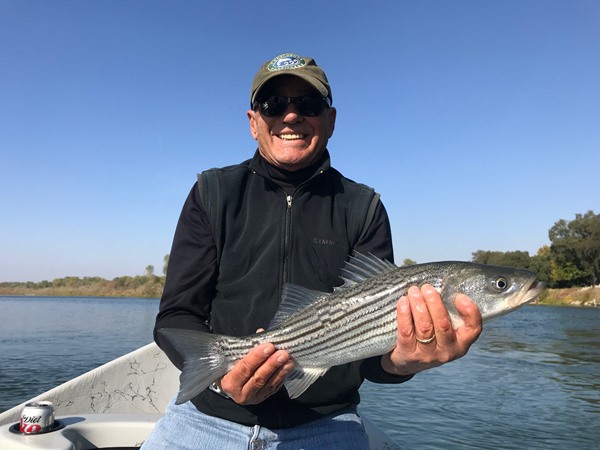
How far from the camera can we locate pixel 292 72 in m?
4.08

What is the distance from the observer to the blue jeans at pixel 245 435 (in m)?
3.52

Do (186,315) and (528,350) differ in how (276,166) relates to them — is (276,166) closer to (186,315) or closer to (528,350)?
(186,315)

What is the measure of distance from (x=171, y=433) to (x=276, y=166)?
7.94 ft

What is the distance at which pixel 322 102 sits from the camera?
4.25m

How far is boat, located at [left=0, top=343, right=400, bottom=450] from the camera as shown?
4.66 meters

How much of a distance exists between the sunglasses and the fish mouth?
225 cm

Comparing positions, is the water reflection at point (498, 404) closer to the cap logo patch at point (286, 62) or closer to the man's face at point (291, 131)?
the man's face at point (291, 131)

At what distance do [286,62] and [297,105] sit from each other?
40 centimetres

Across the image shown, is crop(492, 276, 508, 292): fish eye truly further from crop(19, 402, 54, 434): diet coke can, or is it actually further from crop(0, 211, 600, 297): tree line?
crop(0, 211, 600, 297): tree line

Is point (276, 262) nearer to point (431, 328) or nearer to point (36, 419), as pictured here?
point (431, 328)

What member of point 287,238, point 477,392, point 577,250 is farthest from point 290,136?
point 577,250

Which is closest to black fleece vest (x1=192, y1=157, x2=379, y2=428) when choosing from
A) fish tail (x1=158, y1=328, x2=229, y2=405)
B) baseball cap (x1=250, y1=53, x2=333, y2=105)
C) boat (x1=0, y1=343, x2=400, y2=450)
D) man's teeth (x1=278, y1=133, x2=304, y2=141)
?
man's teeth (x1=278, y1=133, x2=304, y2=141)

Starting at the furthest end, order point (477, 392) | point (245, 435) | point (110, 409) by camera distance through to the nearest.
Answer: point (477, 392), point (110, 409), point (245, 435)

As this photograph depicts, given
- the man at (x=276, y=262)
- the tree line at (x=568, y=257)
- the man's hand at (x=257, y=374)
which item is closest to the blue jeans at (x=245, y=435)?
the man at (x=276, y=262)
